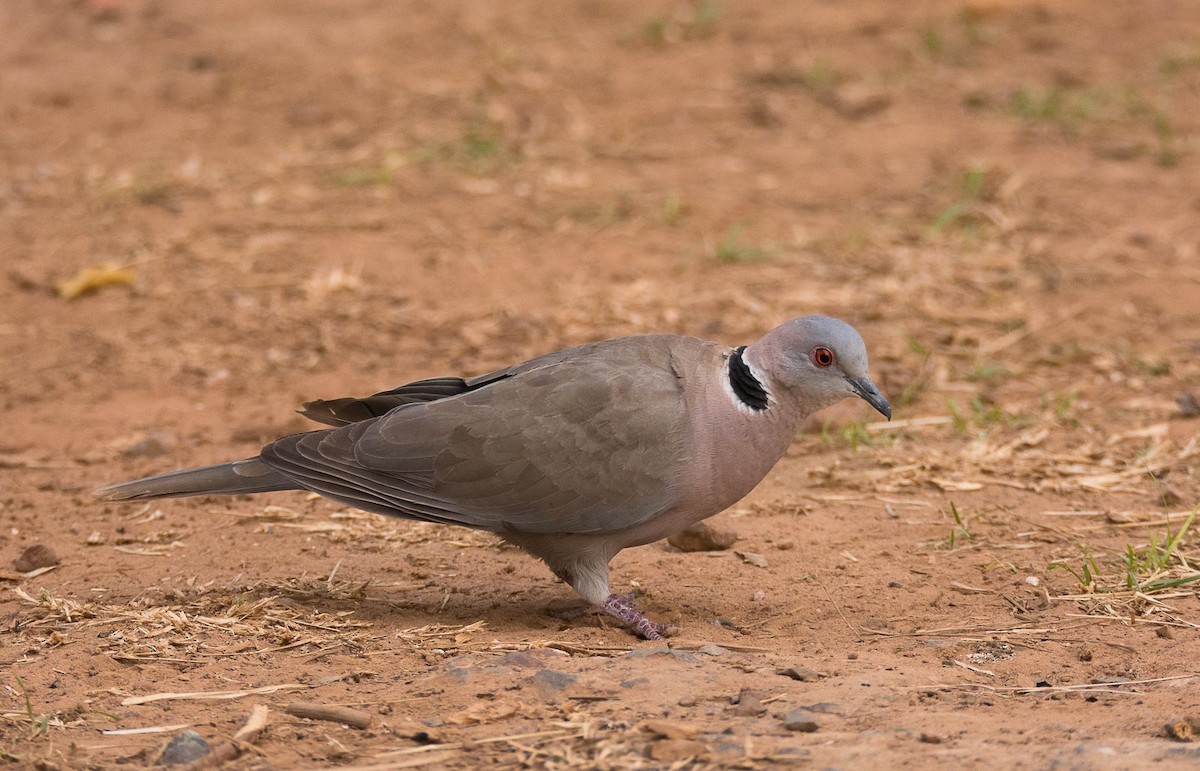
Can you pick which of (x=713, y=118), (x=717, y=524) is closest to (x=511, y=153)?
(x=713, y=118)

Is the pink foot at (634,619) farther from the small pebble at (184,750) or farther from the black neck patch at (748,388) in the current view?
the small pebble at (184,750)

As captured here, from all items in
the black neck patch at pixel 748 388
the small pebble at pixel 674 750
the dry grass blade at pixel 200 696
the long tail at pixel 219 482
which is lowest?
the dry grass blade at pixel 200 696

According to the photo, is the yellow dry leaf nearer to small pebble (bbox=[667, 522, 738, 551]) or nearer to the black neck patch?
small pebble (bbox=[667, 522, 738, 551])

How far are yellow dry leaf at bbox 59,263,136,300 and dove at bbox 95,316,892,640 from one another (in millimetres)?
3060

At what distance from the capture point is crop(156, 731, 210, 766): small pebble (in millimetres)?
3117

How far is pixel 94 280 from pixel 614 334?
2665 mm

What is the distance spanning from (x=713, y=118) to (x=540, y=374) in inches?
219

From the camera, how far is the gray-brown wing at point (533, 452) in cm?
407

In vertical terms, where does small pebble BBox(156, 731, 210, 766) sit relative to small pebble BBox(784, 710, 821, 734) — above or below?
below

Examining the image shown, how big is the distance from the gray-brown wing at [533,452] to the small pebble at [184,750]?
1139mm

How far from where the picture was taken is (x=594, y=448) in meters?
4.12

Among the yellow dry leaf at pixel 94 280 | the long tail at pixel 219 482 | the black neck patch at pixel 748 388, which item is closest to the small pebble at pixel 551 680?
the black neck patch at pixel 748 388

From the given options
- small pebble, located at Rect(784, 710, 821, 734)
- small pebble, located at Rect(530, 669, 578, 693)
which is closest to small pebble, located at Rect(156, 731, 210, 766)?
small pebble, located at Rect(530, 669, 578, 693)

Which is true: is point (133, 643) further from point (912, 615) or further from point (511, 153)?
point (511, 153)
